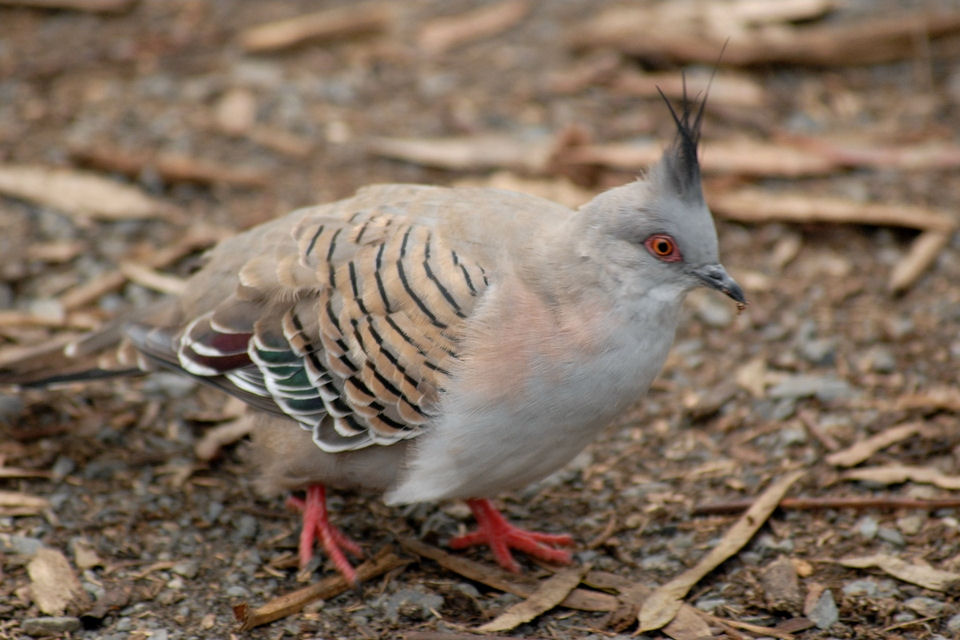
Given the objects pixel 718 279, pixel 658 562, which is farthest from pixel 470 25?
pixel 658 562

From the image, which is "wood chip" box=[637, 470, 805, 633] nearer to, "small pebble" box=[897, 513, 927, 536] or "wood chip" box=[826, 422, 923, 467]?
"wood chip" box=[826, 422, 923, 467]

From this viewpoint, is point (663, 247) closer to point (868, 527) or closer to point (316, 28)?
point (868, 527)

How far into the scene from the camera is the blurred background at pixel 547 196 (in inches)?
188

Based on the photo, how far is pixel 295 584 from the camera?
4.80 metres

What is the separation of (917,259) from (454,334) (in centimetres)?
337

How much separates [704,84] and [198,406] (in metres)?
4.30

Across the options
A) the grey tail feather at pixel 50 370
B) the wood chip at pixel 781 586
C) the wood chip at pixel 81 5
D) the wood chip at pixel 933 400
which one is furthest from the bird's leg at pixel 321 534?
the wood chip at pixel 81 5

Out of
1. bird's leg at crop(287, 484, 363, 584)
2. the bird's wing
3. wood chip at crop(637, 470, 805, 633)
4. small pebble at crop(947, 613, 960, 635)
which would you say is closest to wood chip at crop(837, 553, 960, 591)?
small pebble at crop(947, 613, 960, 635)

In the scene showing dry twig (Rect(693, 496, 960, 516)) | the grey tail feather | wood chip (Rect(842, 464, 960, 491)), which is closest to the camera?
dry twig (Rect(693, 496, 960, 516))

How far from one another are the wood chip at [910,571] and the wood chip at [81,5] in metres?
6.97

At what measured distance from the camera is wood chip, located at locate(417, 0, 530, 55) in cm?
894

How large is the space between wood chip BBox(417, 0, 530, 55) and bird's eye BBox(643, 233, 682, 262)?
189 inches

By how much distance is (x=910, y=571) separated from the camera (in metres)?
4.57

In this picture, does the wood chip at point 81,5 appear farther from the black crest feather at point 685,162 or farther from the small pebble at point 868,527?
the small pebble at point 868,527
